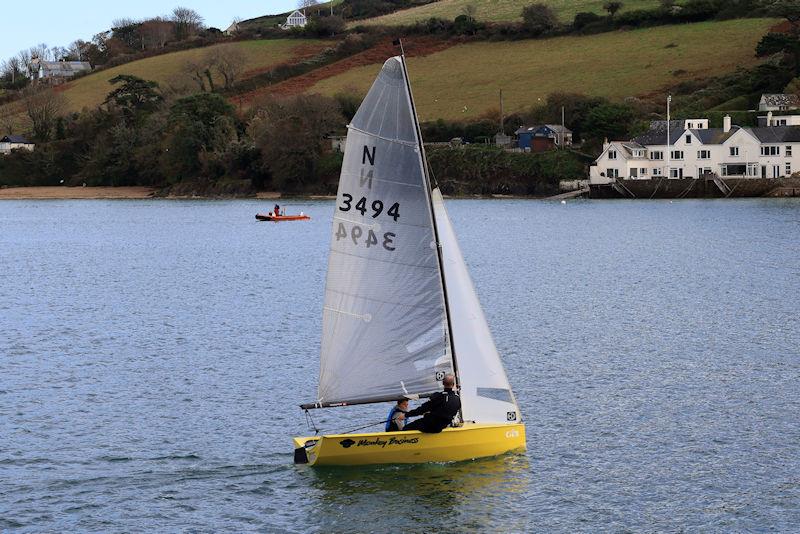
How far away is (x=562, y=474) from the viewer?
27.2 meters

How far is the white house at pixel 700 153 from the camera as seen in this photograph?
139 meters

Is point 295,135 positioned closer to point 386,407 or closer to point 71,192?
point 71,192

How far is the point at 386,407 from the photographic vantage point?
1298 inches

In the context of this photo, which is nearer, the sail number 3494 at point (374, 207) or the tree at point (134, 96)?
the sail number 3494 at point (374, 207)

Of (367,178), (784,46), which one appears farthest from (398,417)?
(784,46)

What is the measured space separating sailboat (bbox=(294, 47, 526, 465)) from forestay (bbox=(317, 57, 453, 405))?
0.9 inches

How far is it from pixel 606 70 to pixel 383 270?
16370 centimetres

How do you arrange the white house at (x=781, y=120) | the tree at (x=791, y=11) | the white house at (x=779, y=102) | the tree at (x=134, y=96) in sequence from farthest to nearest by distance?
1. the tree at (x=134, y=96)
2. the tree at (x=791, y=11)
3. the white house at (x=779, y=102)
4. the white house at (x=781, y=120)

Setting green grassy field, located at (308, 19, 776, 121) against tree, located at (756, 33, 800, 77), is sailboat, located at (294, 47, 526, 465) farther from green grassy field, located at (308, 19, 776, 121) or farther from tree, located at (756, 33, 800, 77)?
green grassy field, located at (308, 19, 776, 121)

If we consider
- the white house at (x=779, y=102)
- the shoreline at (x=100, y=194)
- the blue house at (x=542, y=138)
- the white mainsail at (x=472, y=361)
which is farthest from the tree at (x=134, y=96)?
the white mainsail at (x=472, y=361)

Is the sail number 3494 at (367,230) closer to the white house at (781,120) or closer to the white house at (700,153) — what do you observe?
the white house at (700,153)

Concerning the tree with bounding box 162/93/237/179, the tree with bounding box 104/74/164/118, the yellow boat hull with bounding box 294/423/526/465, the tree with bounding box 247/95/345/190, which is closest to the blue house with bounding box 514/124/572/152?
the tree with bounding box 247/95/345/190

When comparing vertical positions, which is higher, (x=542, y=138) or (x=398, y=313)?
(x=542, y=138)

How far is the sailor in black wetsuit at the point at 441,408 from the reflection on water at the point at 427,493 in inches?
48.3
